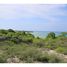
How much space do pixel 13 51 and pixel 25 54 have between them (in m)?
0.15

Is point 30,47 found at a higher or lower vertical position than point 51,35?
lower

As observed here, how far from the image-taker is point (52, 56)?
2.40 m

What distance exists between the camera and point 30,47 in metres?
2.42

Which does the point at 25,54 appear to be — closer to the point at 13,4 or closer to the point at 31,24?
the point at 31,24

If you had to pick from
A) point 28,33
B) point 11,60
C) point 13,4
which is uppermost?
A: point 13,4

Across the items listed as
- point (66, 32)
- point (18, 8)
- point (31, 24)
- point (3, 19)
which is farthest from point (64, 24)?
point (3, 19)

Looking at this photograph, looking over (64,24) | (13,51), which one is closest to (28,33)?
(13,51)

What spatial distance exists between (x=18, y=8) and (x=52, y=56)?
0.71 metres

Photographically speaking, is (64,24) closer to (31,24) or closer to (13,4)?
(31,24)

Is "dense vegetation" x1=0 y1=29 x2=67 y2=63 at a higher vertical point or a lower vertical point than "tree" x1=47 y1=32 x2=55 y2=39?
lower

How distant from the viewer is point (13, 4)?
2438mm

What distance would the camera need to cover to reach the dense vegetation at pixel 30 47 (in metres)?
2.38

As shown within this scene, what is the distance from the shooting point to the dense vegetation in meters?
2.38

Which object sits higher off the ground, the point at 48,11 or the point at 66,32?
the point at 48,11
